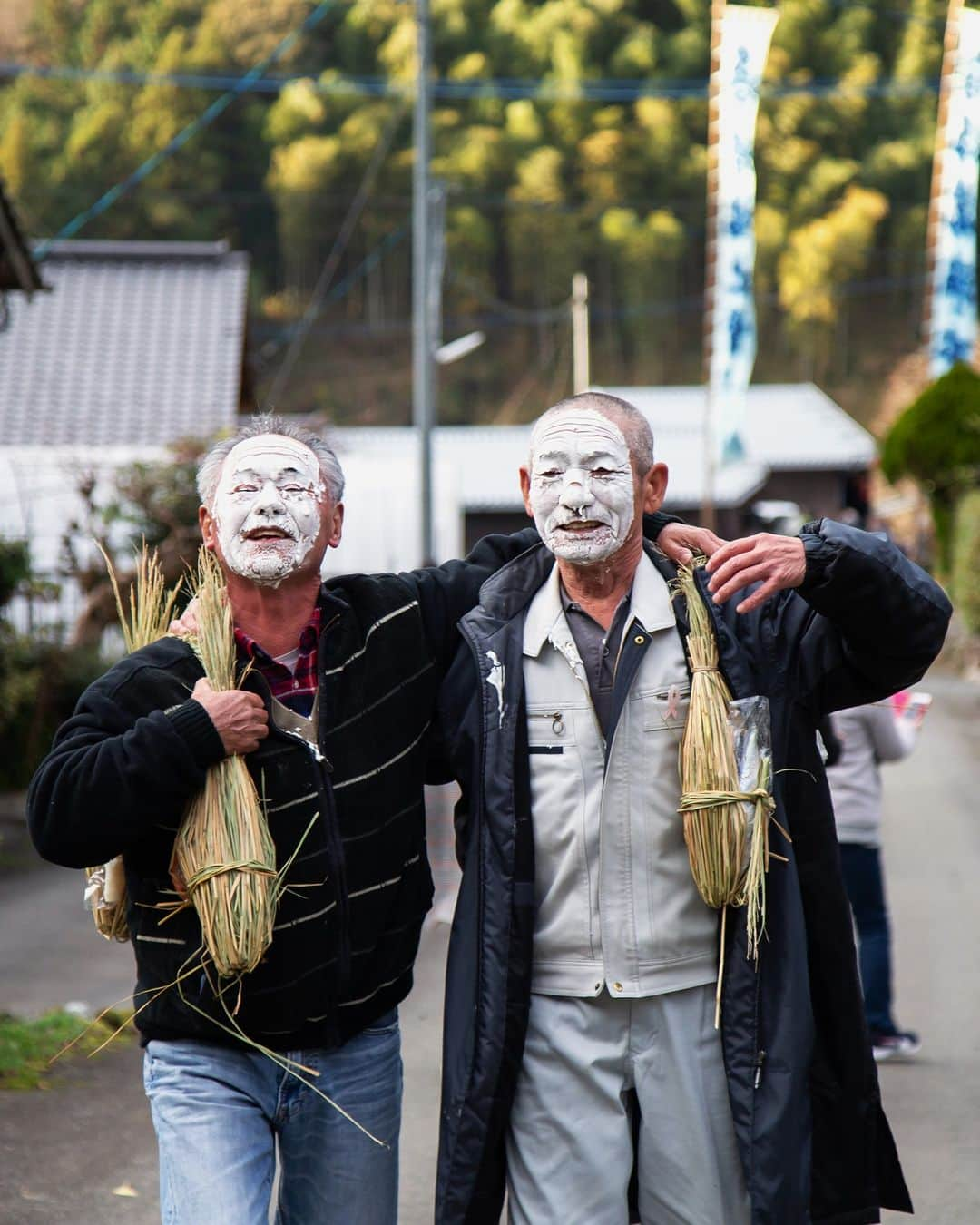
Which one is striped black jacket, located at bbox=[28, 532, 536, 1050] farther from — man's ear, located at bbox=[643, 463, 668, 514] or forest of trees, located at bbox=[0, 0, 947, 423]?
forest of trees, located at bbox=[0, 0, 947, 423]

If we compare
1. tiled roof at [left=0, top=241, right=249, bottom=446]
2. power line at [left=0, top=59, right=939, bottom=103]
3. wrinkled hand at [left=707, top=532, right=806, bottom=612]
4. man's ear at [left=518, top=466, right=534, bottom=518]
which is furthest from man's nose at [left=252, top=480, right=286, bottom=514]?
power line at [left=0, top=59, right=939, bottom=103]

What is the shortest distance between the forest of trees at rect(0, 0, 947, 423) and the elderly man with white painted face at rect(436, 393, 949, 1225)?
6277 centimetres

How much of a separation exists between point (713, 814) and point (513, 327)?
67.6 m

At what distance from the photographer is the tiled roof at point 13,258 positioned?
377 inches

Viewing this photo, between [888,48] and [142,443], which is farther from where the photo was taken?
[888,48]

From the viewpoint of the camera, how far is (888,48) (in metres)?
65.0

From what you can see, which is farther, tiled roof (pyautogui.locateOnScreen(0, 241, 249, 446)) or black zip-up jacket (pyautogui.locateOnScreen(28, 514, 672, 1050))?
tiled roof (pyautogui.locateOnScreen(0, 241, 249, 446))

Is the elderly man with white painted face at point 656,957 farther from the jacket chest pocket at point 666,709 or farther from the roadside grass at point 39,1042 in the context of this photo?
the roadside grass at point 39,1042

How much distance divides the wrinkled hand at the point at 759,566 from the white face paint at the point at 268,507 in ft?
2.58

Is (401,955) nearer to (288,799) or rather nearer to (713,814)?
(288,799)

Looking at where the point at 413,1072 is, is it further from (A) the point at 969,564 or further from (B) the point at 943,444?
(B) the point at 943,444

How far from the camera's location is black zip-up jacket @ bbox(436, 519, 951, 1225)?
285 cm

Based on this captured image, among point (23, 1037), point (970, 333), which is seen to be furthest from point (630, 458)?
point (970, 333)

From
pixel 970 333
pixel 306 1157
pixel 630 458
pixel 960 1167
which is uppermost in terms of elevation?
pixel 970 333
